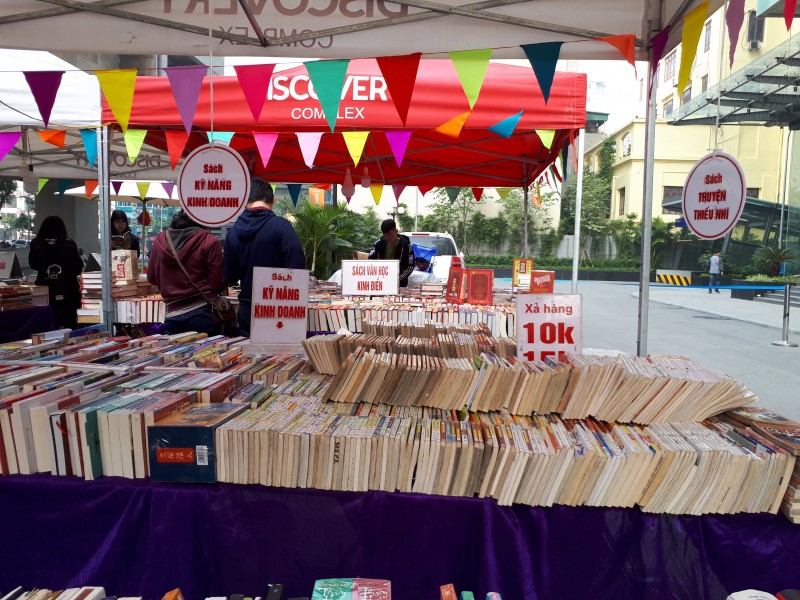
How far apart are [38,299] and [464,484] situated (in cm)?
589

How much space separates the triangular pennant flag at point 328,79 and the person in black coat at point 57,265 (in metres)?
4.06

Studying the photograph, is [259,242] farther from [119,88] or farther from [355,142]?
[355,142]

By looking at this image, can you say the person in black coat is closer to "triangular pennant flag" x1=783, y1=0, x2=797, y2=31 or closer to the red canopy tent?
the red canopy tent

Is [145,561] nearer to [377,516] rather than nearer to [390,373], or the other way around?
[377,516]

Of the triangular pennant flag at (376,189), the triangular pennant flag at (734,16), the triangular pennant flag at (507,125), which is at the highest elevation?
the triangular pennant flag at (507,125)

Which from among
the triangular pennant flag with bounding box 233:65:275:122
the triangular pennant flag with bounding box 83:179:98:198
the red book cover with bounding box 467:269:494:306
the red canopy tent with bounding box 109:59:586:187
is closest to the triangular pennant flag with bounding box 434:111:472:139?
the red canopy tent with bounding box 109:59:586:187

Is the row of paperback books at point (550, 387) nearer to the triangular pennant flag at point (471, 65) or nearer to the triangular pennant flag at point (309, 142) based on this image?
the triangular pennant flag at point (471, 65)

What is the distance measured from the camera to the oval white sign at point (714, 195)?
2.78m

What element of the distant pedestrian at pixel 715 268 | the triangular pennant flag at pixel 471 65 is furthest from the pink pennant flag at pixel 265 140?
the distant pedestrian at pixel 715 268

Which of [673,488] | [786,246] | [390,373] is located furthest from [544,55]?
[786,246]

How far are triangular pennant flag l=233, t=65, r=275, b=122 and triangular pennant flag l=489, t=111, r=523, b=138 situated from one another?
6.08 ft

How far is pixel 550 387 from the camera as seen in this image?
7.20 feet

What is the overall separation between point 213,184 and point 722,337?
10319mm

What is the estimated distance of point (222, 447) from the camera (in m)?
1.89
